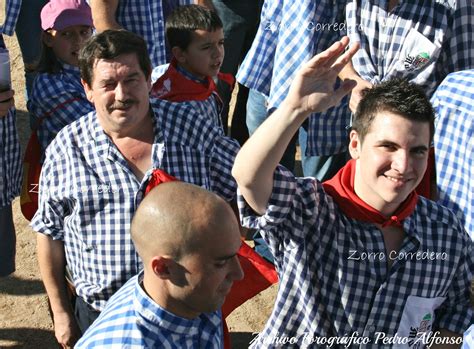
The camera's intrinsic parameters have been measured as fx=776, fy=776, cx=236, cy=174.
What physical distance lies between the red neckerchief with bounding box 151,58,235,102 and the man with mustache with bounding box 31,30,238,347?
2.33ft

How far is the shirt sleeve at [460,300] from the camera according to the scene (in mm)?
2910

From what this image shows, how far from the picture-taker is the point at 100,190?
10.4 feet

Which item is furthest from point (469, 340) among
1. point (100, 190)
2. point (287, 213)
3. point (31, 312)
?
point (31, 312)

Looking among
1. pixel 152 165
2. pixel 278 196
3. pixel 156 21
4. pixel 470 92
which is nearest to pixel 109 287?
pixel 152 165

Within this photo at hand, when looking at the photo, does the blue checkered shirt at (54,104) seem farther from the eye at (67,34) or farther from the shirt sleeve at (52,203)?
the shirt sleeve at (52,203)

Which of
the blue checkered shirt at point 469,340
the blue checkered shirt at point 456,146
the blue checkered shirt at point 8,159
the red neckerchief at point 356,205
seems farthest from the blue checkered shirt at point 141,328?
the blue checkered shirt at point 8,159

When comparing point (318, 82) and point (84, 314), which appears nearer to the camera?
point (318, 82)

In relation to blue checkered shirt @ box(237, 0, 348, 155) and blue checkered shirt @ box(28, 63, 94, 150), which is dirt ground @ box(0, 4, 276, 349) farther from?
blue checkered shirt @ box(28, 63, 94, 150)

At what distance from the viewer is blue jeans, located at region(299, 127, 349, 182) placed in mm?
4609

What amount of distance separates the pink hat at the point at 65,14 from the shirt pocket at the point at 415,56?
1707mm

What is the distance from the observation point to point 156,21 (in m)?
4.88

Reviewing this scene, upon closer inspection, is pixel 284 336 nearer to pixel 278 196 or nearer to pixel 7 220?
pixel 278 196

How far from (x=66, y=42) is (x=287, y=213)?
2106 millimetres

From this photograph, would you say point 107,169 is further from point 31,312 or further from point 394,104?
point 31,312
